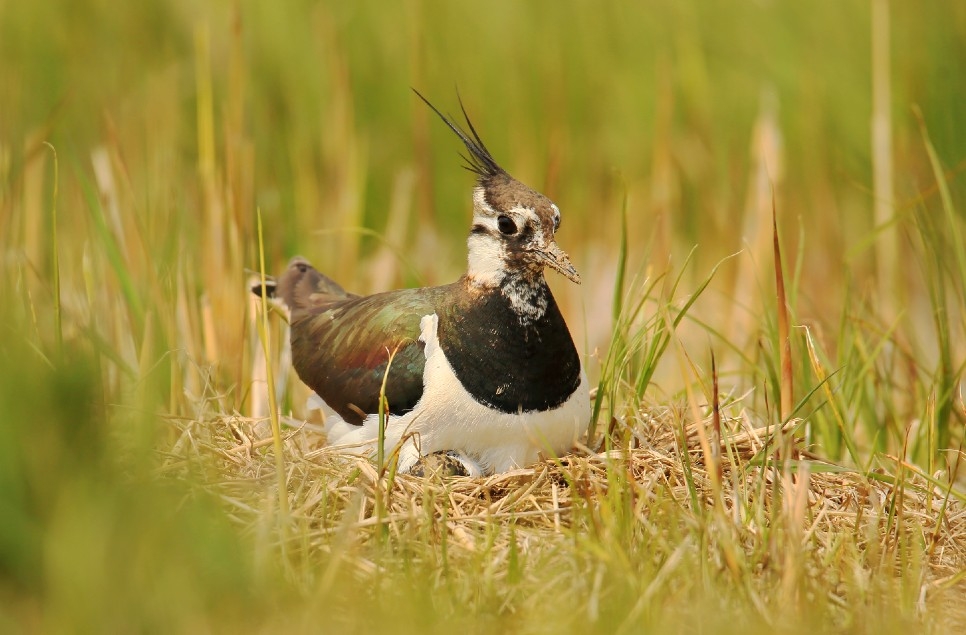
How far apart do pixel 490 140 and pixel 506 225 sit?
3420 millimetres

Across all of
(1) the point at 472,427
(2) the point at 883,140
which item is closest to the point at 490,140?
(2) the point at 883,140

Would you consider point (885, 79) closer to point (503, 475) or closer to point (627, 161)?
point (627, 161)

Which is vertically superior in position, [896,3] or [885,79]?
[896,3]

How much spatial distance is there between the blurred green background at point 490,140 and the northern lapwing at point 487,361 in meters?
1.15

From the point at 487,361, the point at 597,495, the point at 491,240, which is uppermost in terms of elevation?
the point at 491,240

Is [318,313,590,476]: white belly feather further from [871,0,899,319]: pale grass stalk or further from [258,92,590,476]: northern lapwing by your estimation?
[871,0,899,319]: pale grass stalk

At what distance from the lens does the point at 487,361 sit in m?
4.06

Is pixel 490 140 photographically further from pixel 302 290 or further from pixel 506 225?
pixel 506 225

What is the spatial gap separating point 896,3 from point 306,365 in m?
4.03

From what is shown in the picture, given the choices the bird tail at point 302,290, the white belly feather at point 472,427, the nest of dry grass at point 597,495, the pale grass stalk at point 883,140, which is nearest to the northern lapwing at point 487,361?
the white belly feather at point 472,427

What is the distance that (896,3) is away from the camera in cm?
658

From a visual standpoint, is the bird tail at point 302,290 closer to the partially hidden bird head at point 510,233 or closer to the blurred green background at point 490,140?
the blurred green background at point 490,140

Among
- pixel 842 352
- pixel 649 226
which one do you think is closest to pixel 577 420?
pixel 842 352

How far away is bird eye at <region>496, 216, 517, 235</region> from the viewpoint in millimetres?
4059
